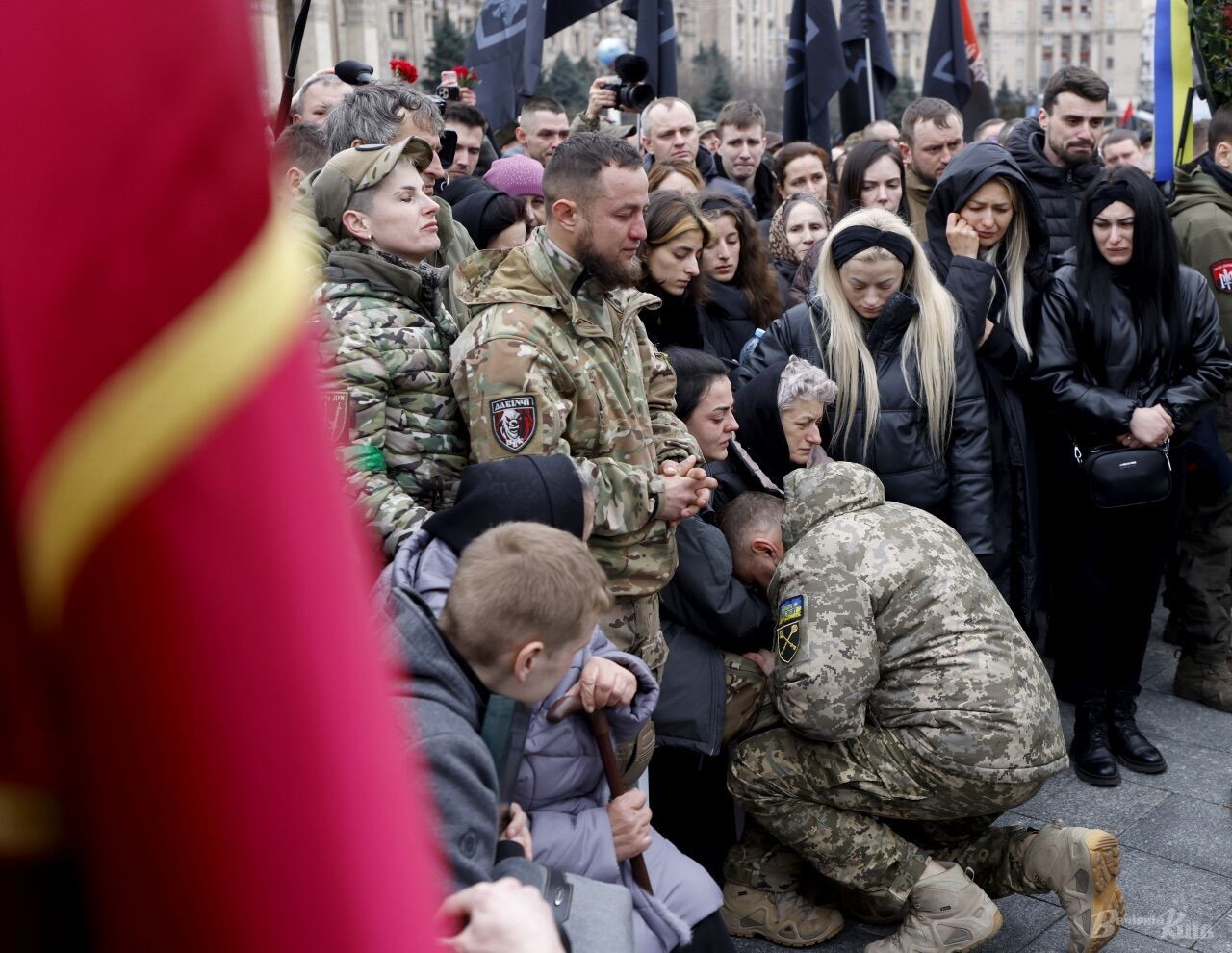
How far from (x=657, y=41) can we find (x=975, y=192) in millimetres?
3444

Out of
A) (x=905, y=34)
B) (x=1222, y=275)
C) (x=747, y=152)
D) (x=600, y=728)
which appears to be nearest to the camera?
(x=600, y=728)

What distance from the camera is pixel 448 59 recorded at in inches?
1720

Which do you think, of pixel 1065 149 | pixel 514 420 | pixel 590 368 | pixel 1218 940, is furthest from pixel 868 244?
pixel 1218 940

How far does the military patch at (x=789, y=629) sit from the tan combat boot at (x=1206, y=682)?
2.84m

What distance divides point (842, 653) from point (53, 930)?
3149 mm

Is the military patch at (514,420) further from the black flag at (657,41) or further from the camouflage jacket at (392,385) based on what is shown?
the black flag at (657,41)

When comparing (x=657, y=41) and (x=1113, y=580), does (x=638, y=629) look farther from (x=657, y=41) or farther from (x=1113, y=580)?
(x=657, y=41)

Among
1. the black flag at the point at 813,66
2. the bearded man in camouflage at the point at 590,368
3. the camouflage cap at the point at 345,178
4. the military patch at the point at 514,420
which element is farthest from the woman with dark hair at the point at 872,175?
the military patch at the point at 514,420

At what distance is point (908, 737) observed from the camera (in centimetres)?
360

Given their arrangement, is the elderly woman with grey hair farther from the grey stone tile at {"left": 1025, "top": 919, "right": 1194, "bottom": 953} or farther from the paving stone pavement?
the grey stone tile at {"left": 1025, "top": 919, "right": 1194, "bottom": 953}

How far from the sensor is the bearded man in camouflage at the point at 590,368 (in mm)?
3307

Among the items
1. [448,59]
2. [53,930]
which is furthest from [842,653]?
[448,59]

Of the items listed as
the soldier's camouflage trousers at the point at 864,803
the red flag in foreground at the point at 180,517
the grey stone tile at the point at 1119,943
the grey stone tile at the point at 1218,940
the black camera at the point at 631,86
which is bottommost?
the grey stone tile at the point at 1119,943

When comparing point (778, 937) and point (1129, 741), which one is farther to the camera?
point (1129, 741)
